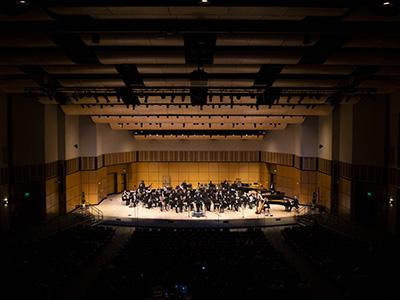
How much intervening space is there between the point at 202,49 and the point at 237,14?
2.33m

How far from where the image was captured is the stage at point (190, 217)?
19000mm

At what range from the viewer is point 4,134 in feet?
55.9

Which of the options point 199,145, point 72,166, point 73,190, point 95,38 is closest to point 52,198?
point 73,190

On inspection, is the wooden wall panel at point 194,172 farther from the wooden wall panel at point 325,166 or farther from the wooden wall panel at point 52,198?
the wooden wall panel at point 52,198

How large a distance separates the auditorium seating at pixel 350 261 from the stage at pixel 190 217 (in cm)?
372

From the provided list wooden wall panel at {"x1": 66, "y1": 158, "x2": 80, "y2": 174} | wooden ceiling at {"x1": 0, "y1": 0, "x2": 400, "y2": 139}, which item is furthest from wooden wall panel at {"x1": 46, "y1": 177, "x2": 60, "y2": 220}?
wooden ceiling at {"x1": 0, "y1": 0, "x2": 400, "y2": 139}

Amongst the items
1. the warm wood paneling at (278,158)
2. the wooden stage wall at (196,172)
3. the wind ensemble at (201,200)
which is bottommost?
the wind ensemble at (201,200)

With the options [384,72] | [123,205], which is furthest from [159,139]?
[384,72]

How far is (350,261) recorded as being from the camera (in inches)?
480

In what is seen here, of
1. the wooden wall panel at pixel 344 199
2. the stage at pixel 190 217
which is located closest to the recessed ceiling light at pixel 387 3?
the wooden wall panel at pixel 344 199

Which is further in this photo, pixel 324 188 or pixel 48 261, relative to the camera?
pixel 324 188

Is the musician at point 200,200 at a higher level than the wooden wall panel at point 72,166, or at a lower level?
lower

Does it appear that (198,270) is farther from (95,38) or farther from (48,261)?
(95,38)

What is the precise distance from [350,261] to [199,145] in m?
16.5
